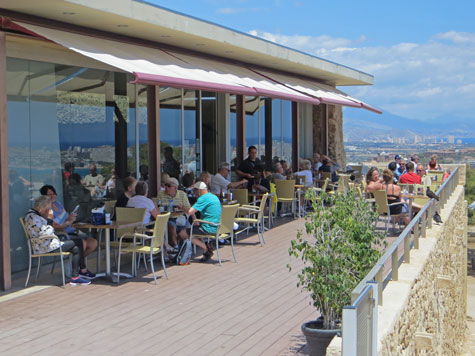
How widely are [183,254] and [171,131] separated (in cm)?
384

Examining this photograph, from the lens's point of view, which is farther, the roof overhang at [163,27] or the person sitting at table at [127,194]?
the person sitting at table at [127,194]

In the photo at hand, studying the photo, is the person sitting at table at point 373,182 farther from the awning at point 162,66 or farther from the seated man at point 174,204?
the seated man at point 174,204

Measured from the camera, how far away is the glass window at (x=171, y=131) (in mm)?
11552

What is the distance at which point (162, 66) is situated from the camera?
8.54 meters

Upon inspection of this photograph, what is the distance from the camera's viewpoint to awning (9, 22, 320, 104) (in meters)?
7.32

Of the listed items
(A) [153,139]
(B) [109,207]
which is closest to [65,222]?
(B) [109,207]

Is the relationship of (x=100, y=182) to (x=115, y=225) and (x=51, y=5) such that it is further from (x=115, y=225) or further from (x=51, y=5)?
(x=51, y=5)

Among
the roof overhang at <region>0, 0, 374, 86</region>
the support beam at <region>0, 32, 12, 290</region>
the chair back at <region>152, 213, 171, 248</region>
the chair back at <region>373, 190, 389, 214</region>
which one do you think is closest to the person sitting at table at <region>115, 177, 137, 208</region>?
the chair back at <region>152, 213, 171, 248</region>

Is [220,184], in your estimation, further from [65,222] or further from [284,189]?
[65,222]

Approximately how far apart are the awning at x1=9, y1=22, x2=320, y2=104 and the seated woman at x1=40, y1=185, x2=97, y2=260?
180cm

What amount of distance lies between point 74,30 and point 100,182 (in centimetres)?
242

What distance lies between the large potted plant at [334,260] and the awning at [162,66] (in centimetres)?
291

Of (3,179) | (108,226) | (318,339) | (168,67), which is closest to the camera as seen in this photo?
(318,339)

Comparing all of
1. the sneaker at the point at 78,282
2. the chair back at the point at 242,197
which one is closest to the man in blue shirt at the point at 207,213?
the sneaker at the point at 78,282
